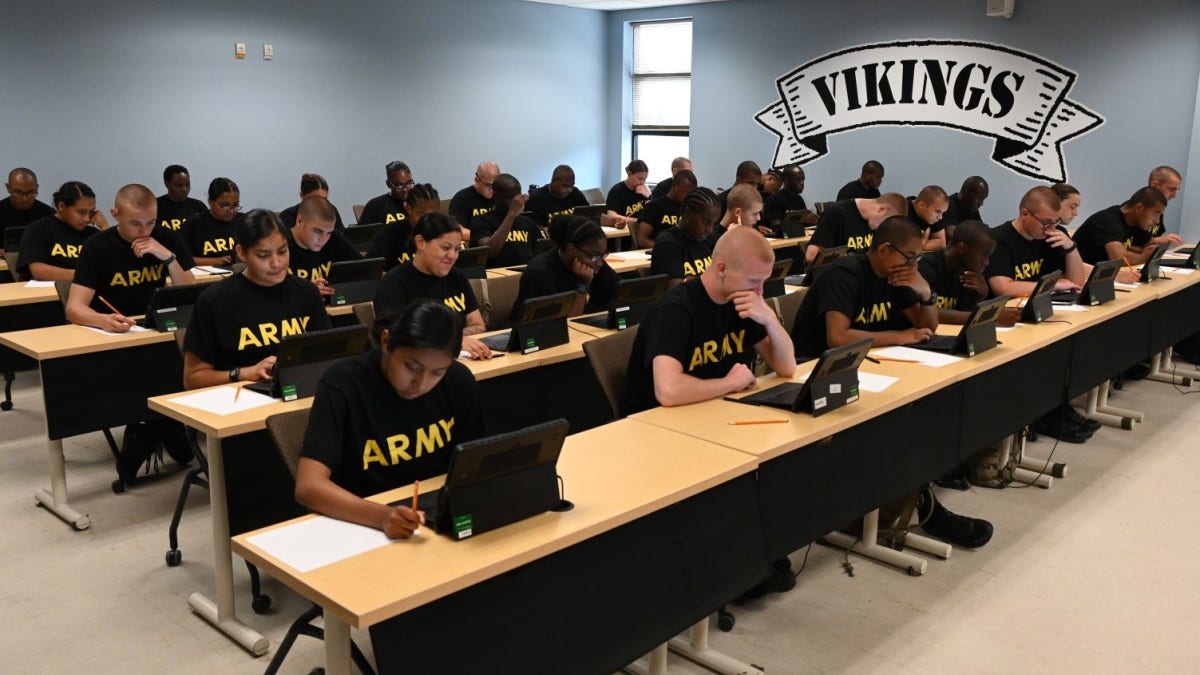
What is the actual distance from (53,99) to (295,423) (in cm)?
662

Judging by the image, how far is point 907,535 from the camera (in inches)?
149

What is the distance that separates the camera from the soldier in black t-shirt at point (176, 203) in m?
6.90

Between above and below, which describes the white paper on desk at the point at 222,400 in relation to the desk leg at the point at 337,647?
above

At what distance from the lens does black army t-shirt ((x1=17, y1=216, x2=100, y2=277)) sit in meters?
5.30

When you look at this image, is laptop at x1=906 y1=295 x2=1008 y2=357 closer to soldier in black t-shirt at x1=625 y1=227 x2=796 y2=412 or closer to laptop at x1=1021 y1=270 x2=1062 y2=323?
laptop at x1=1021 y1=270 x2=1062 y2=323

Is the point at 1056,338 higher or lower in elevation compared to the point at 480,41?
lower

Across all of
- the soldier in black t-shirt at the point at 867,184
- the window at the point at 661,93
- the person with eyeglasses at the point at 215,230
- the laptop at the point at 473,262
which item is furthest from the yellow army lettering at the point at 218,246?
the window at the point at 661,93

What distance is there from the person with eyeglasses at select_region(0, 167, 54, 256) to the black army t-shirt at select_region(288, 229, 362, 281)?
2665 mm

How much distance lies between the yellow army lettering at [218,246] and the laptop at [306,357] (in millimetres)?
3167

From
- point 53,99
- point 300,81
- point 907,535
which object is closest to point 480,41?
point 300,81

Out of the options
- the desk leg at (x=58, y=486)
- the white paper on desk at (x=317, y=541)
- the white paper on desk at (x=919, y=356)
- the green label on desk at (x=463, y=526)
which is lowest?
the desk leg at (x=58, y=486)

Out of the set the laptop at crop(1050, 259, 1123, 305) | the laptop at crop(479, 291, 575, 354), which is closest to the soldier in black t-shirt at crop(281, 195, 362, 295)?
the laptop at crop(479, 291, 575, 354)

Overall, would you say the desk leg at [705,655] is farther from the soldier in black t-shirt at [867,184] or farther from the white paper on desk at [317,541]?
the soldier in black t-shirt at [867,184]

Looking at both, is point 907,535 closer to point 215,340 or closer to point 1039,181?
point 215,340
